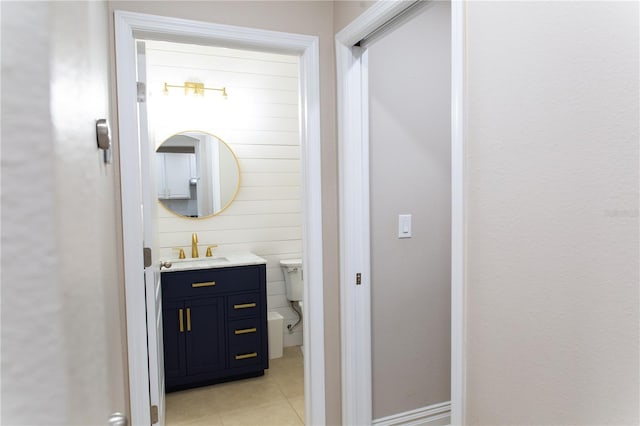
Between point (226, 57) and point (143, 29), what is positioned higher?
point (226, 57)

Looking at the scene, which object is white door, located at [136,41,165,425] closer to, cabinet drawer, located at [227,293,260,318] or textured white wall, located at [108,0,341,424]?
textured white wall, located at [108,0,341,424]

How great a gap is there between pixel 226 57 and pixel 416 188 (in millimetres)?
2027

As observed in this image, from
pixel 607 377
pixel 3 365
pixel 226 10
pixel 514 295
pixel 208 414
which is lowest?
pixel 208 414

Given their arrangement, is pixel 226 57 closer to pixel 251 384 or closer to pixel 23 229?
pixel 251 384

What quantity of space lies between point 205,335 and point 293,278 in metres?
0.91

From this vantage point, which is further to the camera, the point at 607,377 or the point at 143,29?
the point at 143,29

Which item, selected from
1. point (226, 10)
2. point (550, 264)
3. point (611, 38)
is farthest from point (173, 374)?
point (611, 38)

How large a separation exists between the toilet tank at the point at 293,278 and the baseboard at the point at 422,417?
1433mm

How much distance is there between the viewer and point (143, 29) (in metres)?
1.76

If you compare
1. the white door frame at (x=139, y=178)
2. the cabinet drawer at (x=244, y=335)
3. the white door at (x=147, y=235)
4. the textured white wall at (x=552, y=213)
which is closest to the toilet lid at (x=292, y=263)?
the cabinet drawer at (x=244, y=335)

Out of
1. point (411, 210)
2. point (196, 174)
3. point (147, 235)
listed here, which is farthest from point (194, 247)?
point (411, 210)

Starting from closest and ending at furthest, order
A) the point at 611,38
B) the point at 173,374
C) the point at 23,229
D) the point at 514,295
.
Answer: the point at 23,229, the point at 611,38, the point at 514,295, the point at 173,374

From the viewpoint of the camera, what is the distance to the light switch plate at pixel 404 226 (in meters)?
2.26

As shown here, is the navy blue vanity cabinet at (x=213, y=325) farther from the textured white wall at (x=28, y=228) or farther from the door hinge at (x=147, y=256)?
the textured white wall at (x=28, y=228)
